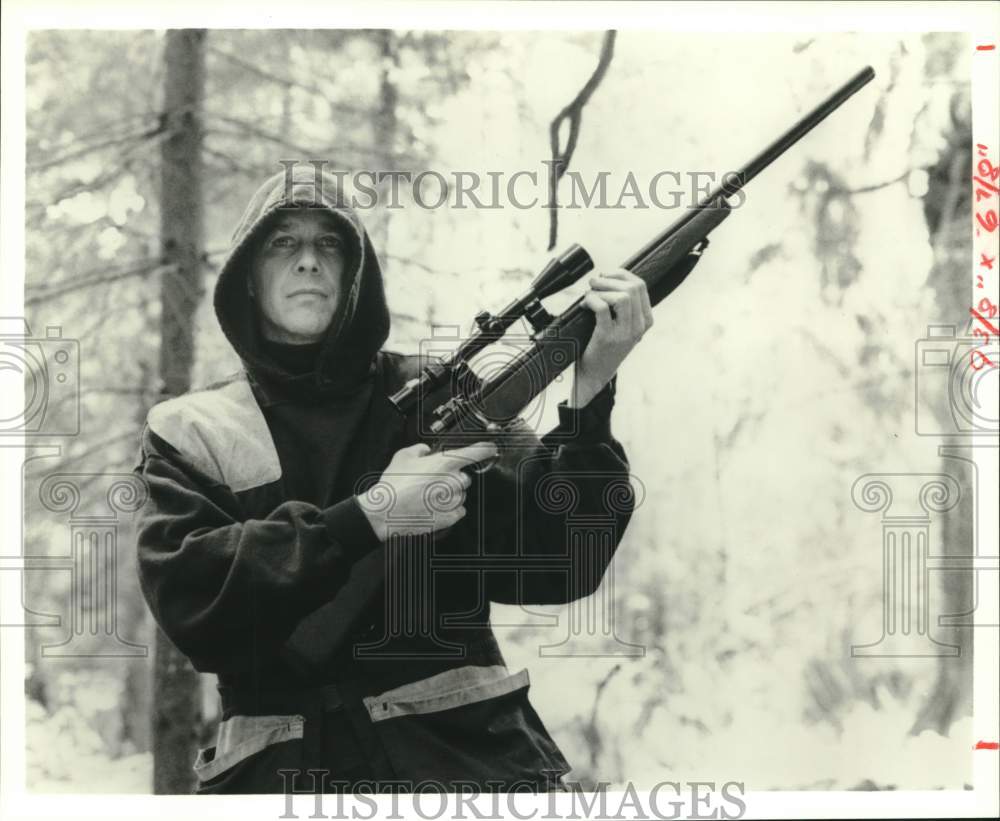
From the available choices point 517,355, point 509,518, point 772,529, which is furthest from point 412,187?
point 772,529

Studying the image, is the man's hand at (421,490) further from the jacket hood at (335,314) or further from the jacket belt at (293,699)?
the jacket belt at (293,699)

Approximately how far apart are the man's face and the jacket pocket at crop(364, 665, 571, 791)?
2.08 feet

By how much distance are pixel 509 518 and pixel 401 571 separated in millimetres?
205

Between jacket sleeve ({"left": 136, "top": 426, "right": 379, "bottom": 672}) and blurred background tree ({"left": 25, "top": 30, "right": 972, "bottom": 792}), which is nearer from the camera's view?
jacket sleeve ({"left": 136, "top": 426, "right": 379, "bottom": 672})

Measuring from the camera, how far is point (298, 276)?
2.02m

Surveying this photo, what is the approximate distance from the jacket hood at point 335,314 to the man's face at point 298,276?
1cm

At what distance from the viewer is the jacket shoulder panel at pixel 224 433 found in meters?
1.98

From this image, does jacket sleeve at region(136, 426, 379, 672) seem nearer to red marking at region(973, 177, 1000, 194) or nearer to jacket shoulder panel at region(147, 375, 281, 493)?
jacket shoulder panel at region(147, 375, 281, 493)

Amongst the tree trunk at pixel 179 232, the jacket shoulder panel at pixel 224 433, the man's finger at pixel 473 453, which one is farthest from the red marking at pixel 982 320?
the tree trunk at pixel 179 232

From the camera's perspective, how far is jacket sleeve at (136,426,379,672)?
194 centimetres

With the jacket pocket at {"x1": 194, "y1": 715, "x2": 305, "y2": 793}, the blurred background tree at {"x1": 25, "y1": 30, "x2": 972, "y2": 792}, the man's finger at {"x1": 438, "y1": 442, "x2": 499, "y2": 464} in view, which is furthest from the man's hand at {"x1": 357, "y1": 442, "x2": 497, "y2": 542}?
the jacket pocket at {"x1": 194, "y1": 715, "x2": 305, "y2": 793}

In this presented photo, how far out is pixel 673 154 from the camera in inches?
81.4

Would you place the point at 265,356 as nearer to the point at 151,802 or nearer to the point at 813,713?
the point at 151,802

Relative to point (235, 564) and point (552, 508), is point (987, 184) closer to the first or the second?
point (552, 508)
